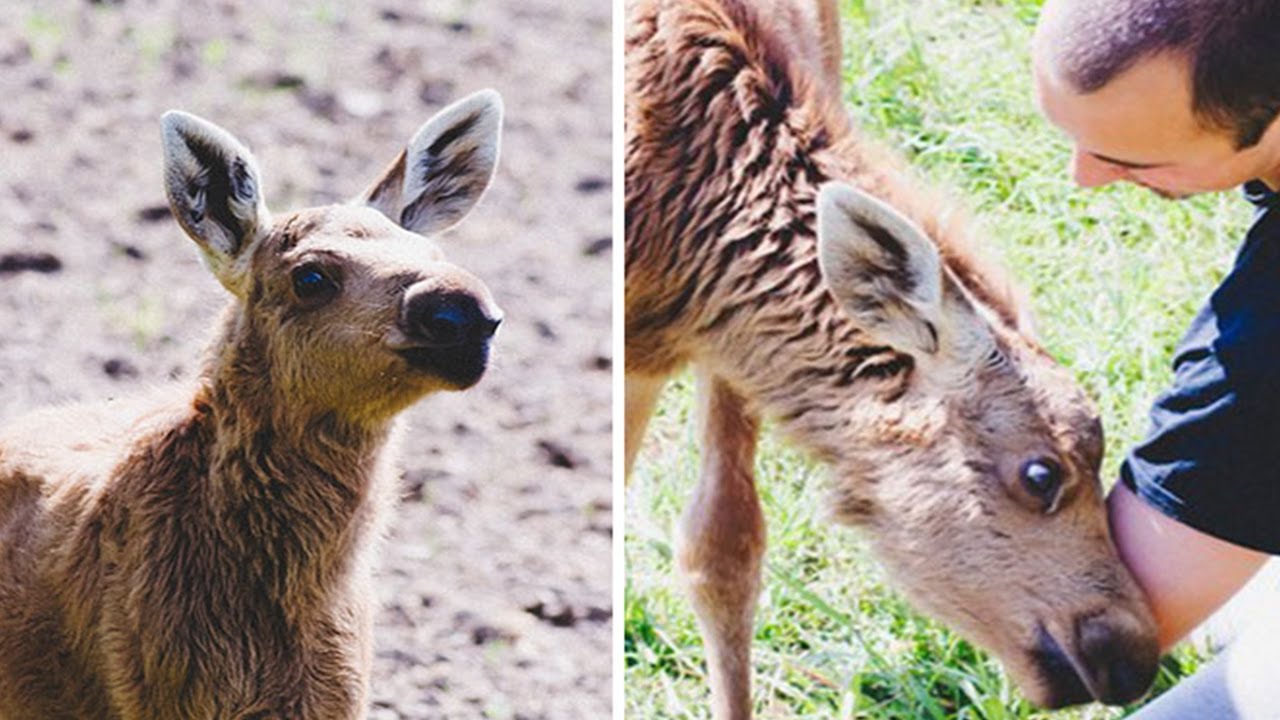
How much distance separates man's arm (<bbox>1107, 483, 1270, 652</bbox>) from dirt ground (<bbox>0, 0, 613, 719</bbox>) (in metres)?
0.86

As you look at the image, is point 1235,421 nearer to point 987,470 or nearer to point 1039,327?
point 987,470

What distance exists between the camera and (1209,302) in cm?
293

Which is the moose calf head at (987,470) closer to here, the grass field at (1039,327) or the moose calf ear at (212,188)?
the grass field at (1039,327)

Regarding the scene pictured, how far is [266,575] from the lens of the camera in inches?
95.7

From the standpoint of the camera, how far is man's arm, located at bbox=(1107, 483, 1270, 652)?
2.91m

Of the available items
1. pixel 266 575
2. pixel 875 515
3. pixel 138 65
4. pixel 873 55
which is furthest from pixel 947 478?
pixel 138 65

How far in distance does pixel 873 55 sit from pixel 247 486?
2.34 metres

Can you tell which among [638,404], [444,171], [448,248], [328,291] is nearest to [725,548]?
[638,404]

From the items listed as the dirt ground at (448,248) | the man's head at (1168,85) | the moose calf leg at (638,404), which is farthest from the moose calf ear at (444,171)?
the moose calf leg at (638,404)

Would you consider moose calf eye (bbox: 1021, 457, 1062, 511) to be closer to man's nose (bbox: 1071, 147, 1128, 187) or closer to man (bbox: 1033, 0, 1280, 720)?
man (bbox: 1033, 0, 1280, 720)

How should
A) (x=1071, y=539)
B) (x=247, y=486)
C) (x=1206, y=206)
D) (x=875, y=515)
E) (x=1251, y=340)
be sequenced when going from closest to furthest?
(x=247, y=486) → (x=1251, y=340) → (x=1071, y=539) → (x=875, y=515) → (x=1206, y=206)

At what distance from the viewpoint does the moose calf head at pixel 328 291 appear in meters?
2.23

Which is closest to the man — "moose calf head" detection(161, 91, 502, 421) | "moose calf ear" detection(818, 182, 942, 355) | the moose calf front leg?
"moose calf ear" detection(818, 182, 942, 355)

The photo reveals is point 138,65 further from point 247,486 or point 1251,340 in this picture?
point 1251,340
